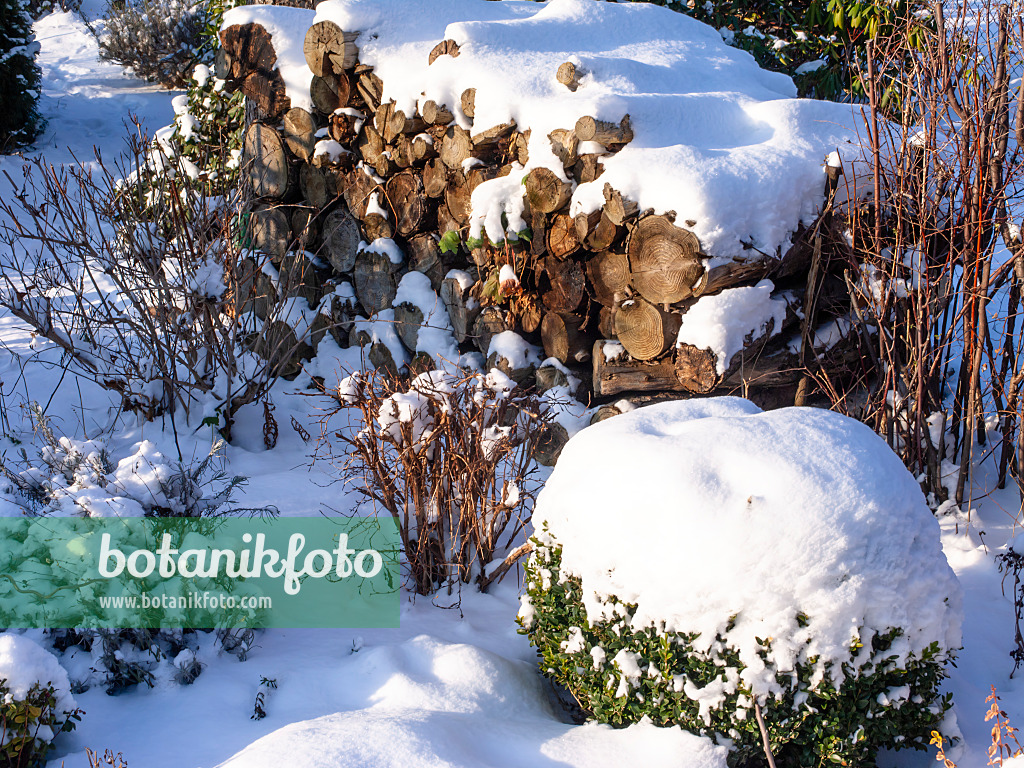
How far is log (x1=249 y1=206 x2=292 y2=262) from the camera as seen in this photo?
16.7ft

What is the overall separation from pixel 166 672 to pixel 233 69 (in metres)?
3.93

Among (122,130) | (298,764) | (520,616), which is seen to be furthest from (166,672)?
(122,130)

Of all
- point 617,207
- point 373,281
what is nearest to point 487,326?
point 373,281

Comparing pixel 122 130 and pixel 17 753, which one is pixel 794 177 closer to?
pixel 17 753

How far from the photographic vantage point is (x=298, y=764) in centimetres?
185

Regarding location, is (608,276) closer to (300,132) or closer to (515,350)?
(515,350)

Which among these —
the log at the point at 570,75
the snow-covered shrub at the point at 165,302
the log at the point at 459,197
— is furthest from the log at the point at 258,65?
the log at the point at 570,75

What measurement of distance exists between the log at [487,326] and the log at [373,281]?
2.40 ft

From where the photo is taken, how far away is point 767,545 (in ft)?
6.26

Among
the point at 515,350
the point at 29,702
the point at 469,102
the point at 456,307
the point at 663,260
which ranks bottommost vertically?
the point at 29,702

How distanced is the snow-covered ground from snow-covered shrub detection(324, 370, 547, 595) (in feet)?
0.63

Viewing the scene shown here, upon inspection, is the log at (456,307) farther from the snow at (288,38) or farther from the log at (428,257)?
the snow at (288,38)

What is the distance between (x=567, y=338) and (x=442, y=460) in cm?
114

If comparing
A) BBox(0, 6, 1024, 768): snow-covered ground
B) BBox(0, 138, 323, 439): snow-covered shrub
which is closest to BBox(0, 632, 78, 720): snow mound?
BBox(0, 6, 1024, 768): snow-covered ground
